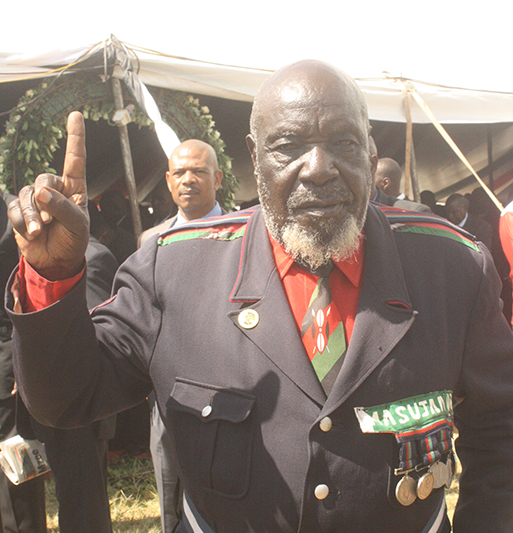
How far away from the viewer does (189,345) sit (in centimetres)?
131

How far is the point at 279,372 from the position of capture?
1.26 m

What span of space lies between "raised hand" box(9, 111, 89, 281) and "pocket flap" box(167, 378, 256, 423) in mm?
403

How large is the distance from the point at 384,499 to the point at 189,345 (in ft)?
1.98

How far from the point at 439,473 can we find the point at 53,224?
110cm

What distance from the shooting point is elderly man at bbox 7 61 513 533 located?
119 centimetres

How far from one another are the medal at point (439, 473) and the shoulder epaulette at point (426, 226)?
612 millimetres

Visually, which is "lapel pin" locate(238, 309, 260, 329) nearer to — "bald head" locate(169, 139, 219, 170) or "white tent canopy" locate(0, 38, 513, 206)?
"bald head" locate(169, 139, 219, 170)

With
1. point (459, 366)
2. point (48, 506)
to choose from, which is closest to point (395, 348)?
point (459, 366)

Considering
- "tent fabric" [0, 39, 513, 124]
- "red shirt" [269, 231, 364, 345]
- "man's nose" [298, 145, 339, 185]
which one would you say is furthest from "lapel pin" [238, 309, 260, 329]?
"tent fabric" [0, 39, 513, 124]

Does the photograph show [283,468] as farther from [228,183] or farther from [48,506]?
[228,183]

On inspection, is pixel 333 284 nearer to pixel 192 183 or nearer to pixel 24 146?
pixel 192 183

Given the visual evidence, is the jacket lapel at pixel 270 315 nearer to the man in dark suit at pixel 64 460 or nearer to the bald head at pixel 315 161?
the bald head at pixel 315 161

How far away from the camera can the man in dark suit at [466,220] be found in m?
6.19

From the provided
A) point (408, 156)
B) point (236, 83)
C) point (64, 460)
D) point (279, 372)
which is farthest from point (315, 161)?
point (408, 156)
